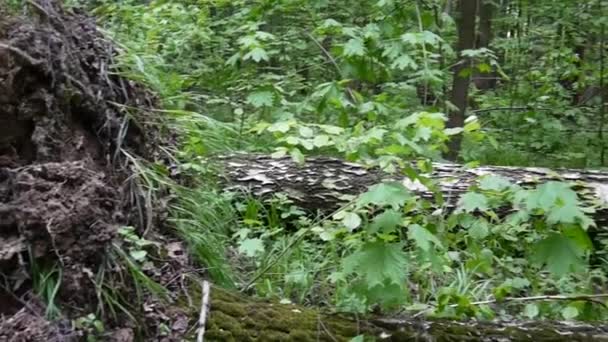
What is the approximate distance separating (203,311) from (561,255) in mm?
1344

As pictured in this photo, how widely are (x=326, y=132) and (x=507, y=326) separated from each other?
3.97ft

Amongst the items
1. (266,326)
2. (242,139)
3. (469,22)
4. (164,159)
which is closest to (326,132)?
(164,159)

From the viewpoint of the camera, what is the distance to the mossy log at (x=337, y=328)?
8.34ft

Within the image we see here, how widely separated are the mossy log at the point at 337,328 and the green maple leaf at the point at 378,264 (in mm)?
353

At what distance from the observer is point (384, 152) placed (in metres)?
2.55

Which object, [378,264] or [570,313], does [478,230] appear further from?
[378,264]

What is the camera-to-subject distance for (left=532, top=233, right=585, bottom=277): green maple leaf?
7.26 feet

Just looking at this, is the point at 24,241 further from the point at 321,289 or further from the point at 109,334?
the point at 321,289

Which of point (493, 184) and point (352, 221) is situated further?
point (352, 221)

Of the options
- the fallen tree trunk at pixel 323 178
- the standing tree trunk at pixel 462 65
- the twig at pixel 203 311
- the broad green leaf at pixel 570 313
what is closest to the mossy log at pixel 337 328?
the twig at pixel 203 311

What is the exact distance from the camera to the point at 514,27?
27.9 feet

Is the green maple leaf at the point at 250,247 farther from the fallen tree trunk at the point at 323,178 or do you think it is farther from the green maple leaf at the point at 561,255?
the green maple leaf at the point at 561,255

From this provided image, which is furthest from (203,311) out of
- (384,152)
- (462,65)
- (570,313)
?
(462,65)

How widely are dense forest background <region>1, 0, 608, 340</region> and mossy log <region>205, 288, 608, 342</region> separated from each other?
0.12m
